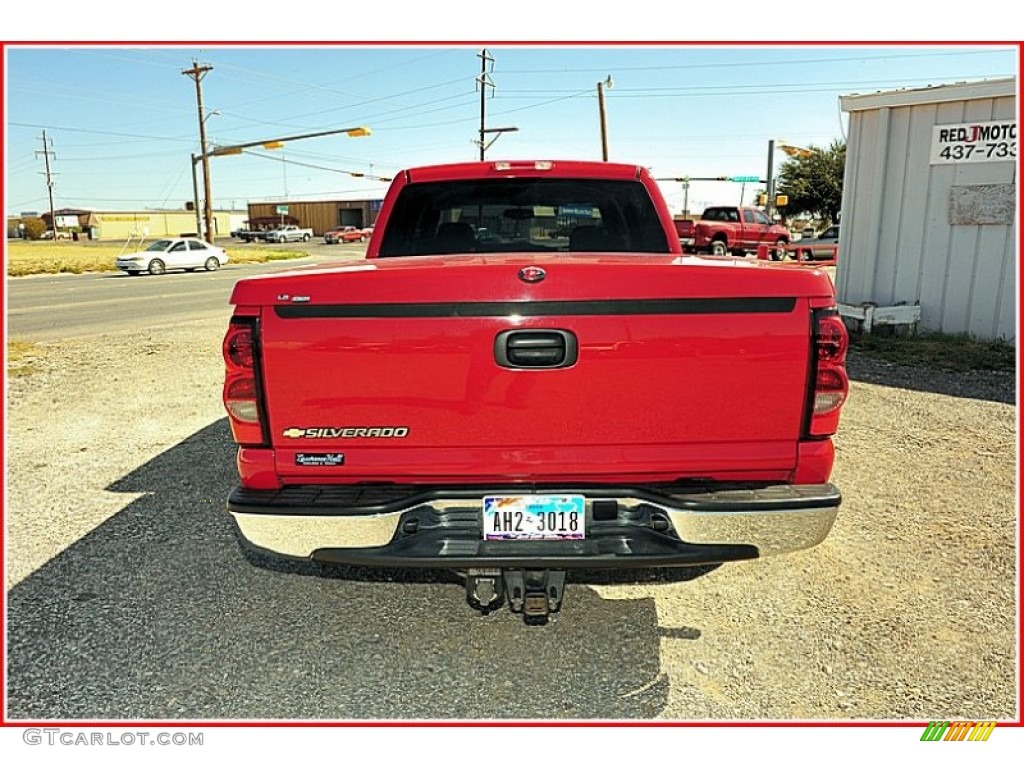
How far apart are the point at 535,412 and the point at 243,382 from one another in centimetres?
101

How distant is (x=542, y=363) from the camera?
2.65m

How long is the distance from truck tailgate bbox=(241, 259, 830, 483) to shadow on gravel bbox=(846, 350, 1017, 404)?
606 cm

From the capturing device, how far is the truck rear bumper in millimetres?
2658

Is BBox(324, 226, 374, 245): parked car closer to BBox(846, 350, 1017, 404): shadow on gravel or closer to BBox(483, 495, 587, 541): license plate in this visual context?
BBox(846, 350, 1017, 404): shadow on gravel

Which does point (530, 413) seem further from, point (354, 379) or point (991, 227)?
point (991, 227)

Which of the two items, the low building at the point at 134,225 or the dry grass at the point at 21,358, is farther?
the low building at the point at 134,225

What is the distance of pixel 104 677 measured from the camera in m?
3.06

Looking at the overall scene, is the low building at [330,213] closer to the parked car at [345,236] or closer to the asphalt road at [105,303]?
the parked car at [345,236]

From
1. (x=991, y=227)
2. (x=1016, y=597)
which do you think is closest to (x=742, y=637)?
(x=1016, y=597)

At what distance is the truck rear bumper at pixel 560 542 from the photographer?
8.72 ft

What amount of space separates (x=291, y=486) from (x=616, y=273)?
1.37 metres

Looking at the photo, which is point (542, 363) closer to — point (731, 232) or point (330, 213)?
point (731, 232)

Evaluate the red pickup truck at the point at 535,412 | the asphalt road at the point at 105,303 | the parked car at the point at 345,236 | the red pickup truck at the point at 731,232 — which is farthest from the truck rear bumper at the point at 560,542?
the parked car at the point at 345,236
